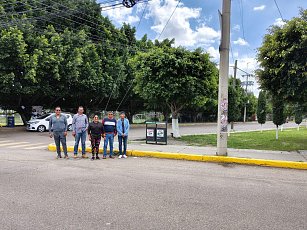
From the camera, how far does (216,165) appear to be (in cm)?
905

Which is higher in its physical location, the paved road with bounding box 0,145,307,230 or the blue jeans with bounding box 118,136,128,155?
the blue jeans with bounding box 118,136,128,155

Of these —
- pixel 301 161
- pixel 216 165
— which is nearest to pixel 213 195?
pixel 216 165

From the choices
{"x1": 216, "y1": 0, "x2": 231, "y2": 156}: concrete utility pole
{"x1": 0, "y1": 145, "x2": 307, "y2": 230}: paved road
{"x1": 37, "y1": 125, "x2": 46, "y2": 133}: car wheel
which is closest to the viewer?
{"x1": 0, "y1": 145, "x2": 307, "y2": 230}: paved road

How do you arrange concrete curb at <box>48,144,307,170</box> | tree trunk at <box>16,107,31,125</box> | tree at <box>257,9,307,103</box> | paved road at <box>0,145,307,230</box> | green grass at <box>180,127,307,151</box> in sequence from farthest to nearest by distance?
tree trunk at <box>16,107,31,125</box>, green grass at <box>180,127,307,151</box>, tree at <box>257,9,307,103</box>, concrete curb at <box>48,144,307,170</box>, paved road at <box>0,145,307,230</box>

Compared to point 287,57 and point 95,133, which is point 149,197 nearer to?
point 95,133

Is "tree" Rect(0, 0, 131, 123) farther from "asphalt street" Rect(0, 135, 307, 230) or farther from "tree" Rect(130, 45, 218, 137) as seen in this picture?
"asphalt street" Rect(0, 135, 307, 230)

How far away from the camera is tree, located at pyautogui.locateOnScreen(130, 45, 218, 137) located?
14.8m

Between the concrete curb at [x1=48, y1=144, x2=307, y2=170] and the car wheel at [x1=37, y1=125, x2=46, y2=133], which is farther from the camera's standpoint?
the car wheel at [x1=37, y1=125, x2=46, y2=133]

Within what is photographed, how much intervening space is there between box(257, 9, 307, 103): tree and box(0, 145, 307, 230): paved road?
3785mm

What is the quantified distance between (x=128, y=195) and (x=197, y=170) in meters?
3.19

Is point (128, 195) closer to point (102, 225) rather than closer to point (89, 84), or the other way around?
point (102, 225)

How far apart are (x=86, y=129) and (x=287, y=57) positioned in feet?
26.4

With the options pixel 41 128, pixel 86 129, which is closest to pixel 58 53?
pixel 41 128

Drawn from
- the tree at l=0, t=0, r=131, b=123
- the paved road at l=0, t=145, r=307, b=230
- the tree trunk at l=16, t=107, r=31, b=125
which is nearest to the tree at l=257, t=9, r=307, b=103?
the paved road at l=0, t=145, r=307, b=230
